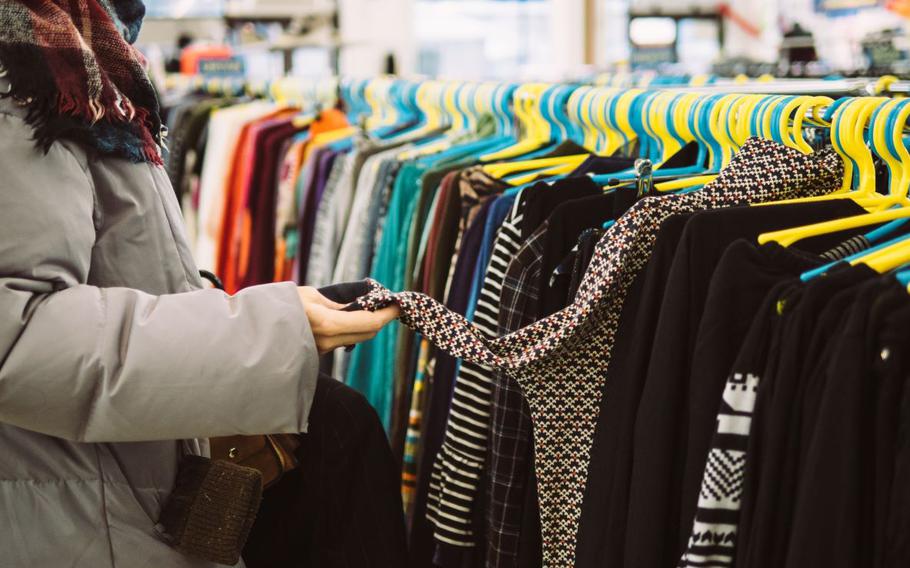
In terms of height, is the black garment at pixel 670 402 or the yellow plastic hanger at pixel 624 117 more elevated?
the yellow plastic hanger at pixel 624 117

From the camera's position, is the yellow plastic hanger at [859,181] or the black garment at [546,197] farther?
the black garment at [546,197]

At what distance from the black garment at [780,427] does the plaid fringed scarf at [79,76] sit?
29.0 inches

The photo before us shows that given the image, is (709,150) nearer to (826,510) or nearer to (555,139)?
(555,139)

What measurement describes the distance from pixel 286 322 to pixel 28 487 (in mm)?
351

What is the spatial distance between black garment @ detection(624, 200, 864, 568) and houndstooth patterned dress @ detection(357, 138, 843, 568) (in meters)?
0.09

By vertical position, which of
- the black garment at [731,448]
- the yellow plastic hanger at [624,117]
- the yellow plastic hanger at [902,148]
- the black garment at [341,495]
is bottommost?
the black garment at [341,495]

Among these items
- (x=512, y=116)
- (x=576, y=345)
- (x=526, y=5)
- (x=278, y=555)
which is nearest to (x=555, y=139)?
(x=512, y=116)

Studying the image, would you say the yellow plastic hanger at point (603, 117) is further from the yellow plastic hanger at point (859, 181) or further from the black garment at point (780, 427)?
the black garment at point (780, 427)

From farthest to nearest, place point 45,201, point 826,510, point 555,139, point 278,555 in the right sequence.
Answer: point 555,139 < point 278,555 < point 45,201 < point 826,510

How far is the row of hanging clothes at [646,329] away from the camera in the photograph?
35.2 inches

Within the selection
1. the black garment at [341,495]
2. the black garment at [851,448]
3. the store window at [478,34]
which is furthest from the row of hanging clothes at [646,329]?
the store window at [478,34]

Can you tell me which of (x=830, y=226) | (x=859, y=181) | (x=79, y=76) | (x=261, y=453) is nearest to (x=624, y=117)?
(x=859, y=181)

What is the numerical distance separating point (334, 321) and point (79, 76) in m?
0.38

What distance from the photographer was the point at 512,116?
2098mm
